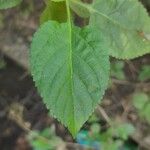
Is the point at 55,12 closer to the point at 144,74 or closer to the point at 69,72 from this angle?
the point at 69,72

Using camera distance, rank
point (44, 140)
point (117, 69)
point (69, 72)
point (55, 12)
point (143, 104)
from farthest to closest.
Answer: point (117, 69) → point (143, 104) → point (44, 140) → point (55, 12) → point (69, 72)

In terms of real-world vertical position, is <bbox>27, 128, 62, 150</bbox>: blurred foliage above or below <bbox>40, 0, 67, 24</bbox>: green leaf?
below

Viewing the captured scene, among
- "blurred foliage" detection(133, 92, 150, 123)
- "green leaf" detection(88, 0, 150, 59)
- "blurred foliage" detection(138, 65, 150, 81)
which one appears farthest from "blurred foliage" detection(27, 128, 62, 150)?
"green leaf" detection(88, 0, 150, 59)

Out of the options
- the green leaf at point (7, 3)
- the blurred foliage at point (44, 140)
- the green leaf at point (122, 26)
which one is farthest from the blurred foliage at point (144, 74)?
the green leaf at point (7, 3)

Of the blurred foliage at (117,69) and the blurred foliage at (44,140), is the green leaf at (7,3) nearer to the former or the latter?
the blurred foliage at (44,140)

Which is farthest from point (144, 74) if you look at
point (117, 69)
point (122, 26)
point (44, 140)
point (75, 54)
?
point (75, 54)

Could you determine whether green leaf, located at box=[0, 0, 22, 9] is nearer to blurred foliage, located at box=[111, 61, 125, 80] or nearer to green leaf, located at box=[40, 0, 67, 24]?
green leaf, located at box=[40, 0, 67, 24]
